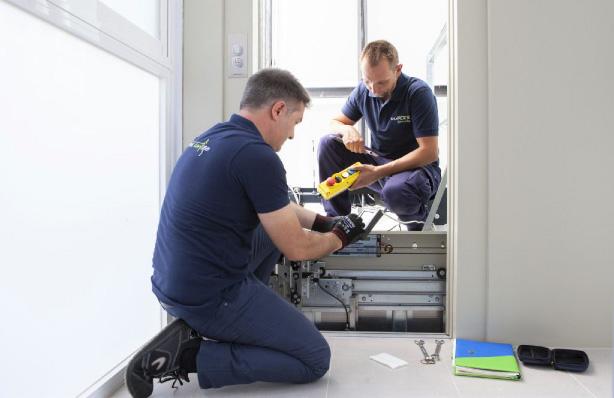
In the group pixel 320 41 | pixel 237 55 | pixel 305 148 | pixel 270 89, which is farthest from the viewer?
pixel 320 41

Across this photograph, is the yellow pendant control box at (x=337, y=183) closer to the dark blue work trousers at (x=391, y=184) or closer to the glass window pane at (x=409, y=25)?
the dark blue work trousers at (x=391, y=184)

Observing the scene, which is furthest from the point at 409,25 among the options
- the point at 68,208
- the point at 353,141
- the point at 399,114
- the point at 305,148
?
the point at 68,208

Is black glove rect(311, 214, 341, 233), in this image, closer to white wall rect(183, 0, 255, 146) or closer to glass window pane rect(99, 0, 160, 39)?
white wall rect(183, 0, 255, 146)

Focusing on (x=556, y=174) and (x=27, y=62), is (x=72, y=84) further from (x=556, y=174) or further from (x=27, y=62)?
(x=556, y=174)

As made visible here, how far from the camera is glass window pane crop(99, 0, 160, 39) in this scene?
1707 mm

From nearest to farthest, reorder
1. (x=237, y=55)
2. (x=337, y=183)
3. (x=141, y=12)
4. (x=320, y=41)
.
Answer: (x=141, y=12)
(x=237, y=55)
(x=337, y=183)
(x=320, y=41)

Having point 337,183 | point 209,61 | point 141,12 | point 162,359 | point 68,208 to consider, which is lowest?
point 162,359

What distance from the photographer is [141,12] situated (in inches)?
75.4

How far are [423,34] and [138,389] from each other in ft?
11.3

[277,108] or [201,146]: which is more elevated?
[277,108]

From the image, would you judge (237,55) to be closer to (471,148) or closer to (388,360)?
(471,148)

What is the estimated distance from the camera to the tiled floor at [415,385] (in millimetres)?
1552

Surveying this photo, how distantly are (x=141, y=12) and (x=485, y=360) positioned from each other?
75.8 inches

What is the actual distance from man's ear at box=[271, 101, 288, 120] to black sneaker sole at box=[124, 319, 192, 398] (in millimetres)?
774
